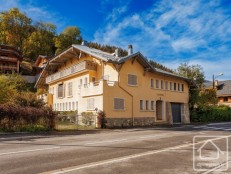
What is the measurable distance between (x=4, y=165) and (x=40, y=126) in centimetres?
1342

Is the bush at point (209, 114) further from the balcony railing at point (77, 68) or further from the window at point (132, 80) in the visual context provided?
the balcony railing at point (77, 68)

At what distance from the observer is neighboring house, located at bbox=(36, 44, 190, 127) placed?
29872 mm

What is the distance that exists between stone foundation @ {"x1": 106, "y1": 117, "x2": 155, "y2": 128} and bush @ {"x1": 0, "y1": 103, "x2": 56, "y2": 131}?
787 centimetres

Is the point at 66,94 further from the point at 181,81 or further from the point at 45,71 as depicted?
the point at 181,81

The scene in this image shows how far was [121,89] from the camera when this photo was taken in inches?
1214

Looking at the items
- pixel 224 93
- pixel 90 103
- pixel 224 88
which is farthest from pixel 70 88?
pixel 224 88

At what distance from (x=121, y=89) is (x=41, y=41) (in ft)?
216

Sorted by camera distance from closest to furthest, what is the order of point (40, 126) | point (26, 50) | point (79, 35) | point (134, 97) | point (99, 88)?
point (40, 126) → point (99, 88) → point (134, 97) → point (26, 50) → point (79, 35)

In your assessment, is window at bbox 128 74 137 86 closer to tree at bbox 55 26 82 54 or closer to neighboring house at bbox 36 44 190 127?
neighboring house at bbox 36 44 190 127

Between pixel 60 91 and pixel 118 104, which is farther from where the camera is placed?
pixel 60 91

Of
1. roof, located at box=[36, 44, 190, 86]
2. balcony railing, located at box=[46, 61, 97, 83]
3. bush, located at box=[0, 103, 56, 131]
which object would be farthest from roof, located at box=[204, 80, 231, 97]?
bush, located at box=[0, 103, 56, 131]

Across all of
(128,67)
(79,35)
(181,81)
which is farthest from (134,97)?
(79,35)

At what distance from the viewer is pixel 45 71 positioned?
49875mm

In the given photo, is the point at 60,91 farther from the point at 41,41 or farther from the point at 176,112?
the point at 41,41
